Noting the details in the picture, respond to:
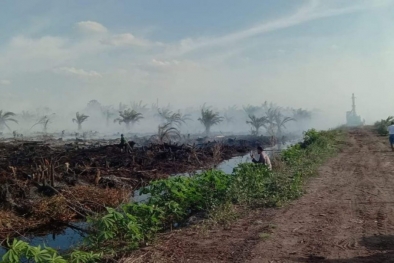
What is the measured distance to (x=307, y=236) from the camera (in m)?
6.11

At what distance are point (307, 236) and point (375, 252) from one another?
3.61 feet

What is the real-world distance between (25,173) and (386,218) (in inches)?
420

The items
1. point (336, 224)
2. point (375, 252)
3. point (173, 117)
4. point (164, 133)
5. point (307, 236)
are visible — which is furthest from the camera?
point (173, 117)

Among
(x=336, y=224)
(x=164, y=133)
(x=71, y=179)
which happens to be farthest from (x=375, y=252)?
(x=164, y=133)

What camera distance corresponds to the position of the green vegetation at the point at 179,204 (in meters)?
5.70

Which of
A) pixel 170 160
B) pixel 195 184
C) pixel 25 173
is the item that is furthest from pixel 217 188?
pixel 170 160

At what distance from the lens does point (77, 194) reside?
10.7 metres

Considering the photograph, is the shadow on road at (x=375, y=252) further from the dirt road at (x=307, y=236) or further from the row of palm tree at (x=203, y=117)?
the row of palm tree at (x=203, y=117)

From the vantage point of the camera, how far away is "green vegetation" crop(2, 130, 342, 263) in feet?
18.7

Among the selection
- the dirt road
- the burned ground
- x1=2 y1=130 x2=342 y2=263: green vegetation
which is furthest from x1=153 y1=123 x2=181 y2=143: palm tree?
the dirt road

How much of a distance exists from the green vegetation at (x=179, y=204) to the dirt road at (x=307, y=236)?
39 cm

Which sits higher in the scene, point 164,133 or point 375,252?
point 164,133

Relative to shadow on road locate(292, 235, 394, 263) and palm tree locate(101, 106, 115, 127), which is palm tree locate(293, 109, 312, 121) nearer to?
palm tree locate(101, 106, 115, 127)

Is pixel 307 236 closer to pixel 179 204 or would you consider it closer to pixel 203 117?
pixel 179 204
